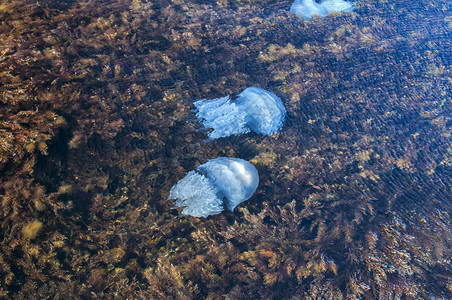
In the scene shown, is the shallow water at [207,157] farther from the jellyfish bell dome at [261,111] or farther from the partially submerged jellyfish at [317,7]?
the partially submerged jellyfish at [317,7]

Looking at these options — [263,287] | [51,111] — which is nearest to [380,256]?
[263,287]

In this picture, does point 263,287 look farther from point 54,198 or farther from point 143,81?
point 143,81

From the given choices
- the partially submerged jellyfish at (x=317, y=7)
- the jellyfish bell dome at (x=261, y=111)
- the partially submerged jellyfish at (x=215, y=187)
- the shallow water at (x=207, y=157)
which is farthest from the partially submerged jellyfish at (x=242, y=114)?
the partially submerged jellyfish at (x=317, y=7)

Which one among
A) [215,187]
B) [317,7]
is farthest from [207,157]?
[317,7]

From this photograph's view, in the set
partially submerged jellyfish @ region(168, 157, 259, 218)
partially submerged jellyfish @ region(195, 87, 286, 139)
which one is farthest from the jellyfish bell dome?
partially submerged jellyfish @ region(168, 157, 259, 218)

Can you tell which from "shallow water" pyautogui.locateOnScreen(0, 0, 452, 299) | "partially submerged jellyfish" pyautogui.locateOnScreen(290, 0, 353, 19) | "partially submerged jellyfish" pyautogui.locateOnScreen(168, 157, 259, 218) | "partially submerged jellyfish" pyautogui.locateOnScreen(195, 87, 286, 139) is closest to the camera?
"shallow water" pyautogui.locateOnScreen(0, 0, 452, 299)

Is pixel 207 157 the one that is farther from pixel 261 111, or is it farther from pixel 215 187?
pixel 261 111

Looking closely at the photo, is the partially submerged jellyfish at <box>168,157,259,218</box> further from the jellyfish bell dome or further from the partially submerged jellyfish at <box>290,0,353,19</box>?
the partially submerged jellyfish at <box>290,0,353,19</box>
